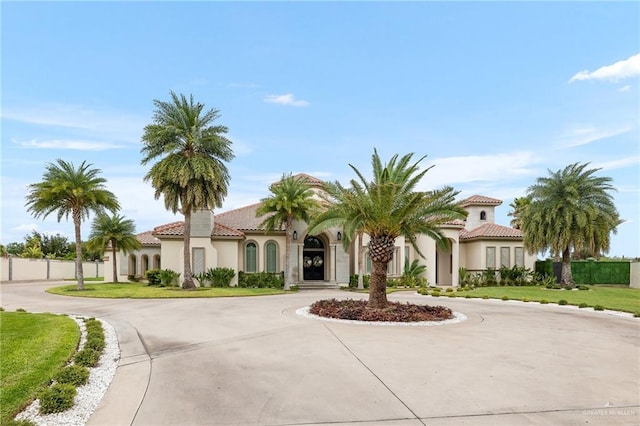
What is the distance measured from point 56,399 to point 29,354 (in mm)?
3551

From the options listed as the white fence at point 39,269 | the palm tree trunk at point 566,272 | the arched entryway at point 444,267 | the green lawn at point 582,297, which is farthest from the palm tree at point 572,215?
the white fence at point 39,269

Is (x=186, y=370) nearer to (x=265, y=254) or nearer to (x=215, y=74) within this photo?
(x=215, y=74)

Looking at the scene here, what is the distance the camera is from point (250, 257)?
30453mm

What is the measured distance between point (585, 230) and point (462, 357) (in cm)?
2365

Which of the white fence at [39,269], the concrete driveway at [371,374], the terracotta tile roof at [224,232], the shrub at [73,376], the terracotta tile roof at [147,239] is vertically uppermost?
the terracotta tile roof at [224,232]

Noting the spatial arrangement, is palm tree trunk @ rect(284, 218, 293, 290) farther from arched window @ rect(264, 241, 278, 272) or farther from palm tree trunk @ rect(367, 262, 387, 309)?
palm tree trunk @ rect(367, 262, 387, 309)

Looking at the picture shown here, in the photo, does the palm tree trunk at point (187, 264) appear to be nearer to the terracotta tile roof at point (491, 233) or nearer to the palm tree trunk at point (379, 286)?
the palm tree trunk at point (379, 286)

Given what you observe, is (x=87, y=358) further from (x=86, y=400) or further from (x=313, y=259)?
(x=313, y=259)

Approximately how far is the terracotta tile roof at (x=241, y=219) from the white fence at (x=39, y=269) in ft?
73.1

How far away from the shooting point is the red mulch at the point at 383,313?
1327 centimetres

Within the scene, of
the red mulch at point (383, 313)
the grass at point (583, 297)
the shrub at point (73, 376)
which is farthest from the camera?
the grass at point (583, 297)

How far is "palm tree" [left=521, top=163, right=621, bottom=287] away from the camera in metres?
27.0

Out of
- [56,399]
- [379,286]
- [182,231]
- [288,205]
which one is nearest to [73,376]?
[56,399]

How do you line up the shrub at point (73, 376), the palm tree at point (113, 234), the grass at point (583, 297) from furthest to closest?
the palm tree at point (113, 234) → the grass at point (583, 297) → the shrub at point (73, 376)
